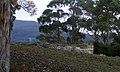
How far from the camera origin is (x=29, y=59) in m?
6.10

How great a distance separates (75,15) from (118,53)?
12488 millimetres

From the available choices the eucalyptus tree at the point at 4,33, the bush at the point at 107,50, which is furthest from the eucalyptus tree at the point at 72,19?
the eucalyptus tree at the point at 4,33

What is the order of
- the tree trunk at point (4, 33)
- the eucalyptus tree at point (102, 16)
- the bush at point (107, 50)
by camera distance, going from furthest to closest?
the eucalyptus tree at point (102, 16) < the bush at point (107, 50) < the tree trunk at point (4, 33)

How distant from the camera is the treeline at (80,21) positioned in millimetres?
27688

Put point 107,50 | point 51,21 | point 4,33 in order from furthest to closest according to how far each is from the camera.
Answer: point 51,21 → point 107,50 → point 4,33

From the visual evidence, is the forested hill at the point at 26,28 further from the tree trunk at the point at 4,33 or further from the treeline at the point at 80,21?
the tree trunk at the point at 4,33

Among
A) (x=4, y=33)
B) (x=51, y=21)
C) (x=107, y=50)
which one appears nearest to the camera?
(x=4, y=33)

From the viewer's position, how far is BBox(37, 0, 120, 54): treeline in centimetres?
2769

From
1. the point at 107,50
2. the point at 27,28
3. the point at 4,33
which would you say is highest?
the point at 4,33

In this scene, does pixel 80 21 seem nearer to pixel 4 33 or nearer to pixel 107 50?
pixel 107 50

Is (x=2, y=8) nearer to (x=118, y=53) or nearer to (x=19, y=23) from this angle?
(x=118, y=53)

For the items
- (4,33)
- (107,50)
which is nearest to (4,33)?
(4,33)

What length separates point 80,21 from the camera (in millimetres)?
28188

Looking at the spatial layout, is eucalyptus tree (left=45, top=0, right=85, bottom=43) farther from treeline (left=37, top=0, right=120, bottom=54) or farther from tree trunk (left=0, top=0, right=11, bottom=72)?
tree trunk (left=0, top=0, right=11, bottom=72)
